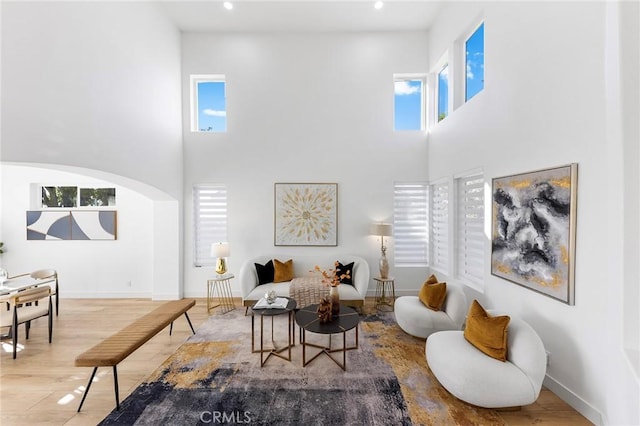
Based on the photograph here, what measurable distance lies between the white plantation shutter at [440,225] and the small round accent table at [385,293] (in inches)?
36.4

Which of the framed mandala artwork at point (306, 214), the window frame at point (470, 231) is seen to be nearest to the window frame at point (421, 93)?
the window frame at point (470, 231)

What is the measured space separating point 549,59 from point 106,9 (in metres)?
5.08

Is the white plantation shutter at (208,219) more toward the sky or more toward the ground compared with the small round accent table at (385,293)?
more toward the sky

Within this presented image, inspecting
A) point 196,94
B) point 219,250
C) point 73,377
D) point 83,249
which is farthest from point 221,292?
point 196,94

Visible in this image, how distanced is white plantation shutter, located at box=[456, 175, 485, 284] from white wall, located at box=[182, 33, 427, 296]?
1117mm

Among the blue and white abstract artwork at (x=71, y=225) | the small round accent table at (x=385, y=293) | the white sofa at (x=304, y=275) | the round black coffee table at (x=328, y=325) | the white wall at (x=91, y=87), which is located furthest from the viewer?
the blue and white abstract artwork at (x=71, y=225)

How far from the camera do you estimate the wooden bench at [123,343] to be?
7.02ft

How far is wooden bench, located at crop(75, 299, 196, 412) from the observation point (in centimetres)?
214

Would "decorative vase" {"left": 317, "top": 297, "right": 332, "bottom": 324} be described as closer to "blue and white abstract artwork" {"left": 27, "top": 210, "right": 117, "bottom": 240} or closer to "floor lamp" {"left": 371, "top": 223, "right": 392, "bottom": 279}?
"floor lamp" {"left": 371, "top": 223, "right": 392, "bottom": 279}

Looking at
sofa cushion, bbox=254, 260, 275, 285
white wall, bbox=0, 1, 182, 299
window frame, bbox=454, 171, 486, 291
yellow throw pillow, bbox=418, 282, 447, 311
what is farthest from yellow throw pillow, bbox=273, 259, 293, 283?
window frame, bbox=454, 171, 486, 291

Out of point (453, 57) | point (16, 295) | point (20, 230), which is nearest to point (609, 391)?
point (453, 57)

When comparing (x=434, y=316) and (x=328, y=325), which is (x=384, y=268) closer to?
(x=434, y=316)

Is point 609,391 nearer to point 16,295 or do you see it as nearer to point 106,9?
point 16,295

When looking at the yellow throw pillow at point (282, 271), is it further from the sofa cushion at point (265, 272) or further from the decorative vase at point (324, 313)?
the decorative vase at point (324, 313)
